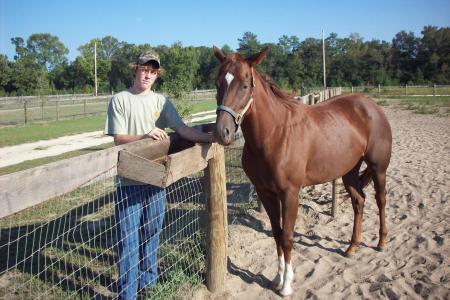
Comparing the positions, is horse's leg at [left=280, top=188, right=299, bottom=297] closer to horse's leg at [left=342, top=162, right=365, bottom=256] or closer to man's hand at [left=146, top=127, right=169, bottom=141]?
horse's leg at [left=342, top=162, right=365, bottom=256]

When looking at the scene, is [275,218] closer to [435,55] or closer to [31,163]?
[31,163]

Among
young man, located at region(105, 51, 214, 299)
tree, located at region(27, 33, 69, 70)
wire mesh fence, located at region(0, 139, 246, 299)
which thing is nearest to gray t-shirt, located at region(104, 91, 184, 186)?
young man, located at region(105, 51, 214, 299)

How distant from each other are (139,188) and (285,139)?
1.29 meters

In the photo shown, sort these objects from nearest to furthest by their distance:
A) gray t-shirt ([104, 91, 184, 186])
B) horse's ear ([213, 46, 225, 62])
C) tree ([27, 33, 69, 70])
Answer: gray t-shirt ([104, 91, 184, 186]), horse's ear ([213, 46, 225, 62]), tree ([27, 33, 69, 70])

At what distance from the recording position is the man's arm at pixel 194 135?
2.78 meters

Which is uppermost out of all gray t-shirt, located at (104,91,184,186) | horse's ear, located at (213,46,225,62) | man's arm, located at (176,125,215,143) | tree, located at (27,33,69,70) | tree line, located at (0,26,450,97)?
tree, located at (27,33,69,70)

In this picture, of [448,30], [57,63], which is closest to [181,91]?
[448,30]

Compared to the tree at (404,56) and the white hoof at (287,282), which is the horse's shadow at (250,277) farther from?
the tree at (404,56)

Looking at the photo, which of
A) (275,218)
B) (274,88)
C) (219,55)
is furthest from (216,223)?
(219,55)

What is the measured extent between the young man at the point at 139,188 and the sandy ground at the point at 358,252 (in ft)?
2.08

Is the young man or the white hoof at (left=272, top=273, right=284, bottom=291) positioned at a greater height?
the young man

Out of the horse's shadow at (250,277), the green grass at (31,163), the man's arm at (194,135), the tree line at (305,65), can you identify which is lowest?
the horse's shadow at (250,277)

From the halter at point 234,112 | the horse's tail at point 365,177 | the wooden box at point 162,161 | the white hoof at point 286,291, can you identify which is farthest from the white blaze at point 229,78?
the horse's tail at point 365,177

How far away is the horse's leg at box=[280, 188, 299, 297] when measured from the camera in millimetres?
3049
